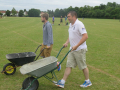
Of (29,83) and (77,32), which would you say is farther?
(77,32)

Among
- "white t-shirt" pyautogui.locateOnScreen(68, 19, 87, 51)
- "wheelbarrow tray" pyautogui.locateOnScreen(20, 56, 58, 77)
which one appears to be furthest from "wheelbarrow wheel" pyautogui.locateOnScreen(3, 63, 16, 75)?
"white t-shirt" pyautogui.locateOnScreen(68, 19, 87, 51)

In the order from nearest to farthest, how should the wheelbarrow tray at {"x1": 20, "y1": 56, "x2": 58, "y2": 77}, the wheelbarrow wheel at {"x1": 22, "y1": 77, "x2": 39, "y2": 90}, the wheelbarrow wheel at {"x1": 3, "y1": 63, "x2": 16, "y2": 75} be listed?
the wheelbarrow tray at {"x1": 20, "y1": 56, "x2": 58, "y2": 77}
the wheelbarrow wheel at {"x1": 22, "y1": 77, "x2": 39, "y2": 90}
the wheelbarrow wheel at {"x1": 3, "y1": 63, "x2": 16, "y2": 75}

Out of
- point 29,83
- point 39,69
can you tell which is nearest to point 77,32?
point 39,69

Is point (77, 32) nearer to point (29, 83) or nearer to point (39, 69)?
point (39, 69)

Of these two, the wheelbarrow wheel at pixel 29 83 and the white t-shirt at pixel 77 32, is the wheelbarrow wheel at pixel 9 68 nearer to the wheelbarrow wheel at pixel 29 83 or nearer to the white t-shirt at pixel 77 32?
the wheelbarrow wheel at pixel 29 83

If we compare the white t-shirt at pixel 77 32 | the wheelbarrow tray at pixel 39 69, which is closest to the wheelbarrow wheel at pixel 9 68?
the wheelbarrow tray at pixel 39 69

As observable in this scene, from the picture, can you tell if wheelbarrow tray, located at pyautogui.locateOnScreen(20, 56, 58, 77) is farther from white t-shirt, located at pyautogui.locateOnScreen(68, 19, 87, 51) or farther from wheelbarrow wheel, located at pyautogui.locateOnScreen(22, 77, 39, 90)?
white t-shirt, located at pyautogui.locateOnScreen(68, 19, 87, 51)

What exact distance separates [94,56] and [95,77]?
2.41 m

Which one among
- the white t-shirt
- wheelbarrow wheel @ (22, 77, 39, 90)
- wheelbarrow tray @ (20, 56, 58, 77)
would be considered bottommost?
wheelbarrow wheel @ (22, 77, 39, 90)

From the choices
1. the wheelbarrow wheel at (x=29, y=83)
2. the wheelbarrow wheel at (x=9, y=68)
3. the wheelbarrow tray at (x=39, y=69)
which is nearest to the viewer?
the wheelbarrow tray at (x=39, y=69)

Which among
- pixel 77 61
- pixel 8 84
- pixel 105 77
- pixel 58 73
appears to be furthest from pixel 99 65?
pixel 8 84

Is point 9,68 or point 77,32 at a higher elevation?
point 77,32

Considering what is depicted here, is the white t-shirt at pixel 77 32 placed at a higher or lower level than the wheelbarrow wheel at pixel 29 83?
higher

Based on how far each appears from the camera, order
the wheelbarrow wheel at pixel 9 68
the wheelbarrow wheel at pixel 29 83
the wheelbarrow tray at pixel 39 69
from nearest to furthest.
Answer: the wheelbarrow tray at pixel 39 69 → the wheelbarrow wheel at pixel 29 83 → the wheelbarrow wheel at pixel 9 68
